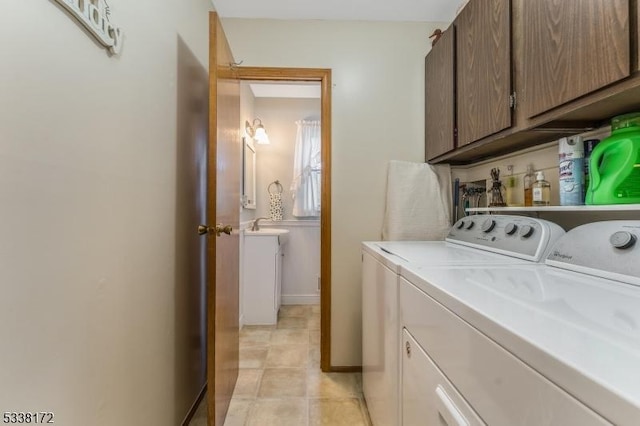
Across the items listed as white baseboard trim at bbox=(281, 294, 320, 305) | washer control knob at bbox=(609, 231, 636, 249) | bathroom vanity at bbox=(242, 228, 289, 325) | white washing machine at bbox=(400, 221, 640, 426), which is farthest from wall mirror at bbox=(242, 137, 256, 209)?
washer control knob at bbox=(609, 231, 636, 249)

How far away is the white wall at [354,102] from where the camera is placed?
2092mm

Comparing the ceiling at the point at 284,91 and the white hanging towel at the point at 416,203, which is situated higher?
the ceiling at the point at 284,91

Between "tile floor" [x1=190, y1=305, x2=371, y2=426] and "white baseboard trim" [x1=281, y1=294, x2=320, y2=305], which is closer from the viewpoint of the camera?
"tile floor" [x1=190, y1=305, x2=371, y2=426]

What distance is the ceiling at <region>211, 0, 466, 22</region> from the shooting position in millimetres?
1927

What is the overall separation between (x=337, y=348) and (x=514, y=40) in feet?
6.46

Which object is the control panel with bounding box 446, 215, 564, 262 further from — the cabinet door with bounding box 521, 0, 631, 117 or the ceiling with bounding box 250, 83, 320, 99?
the ceiling with bounding box 250, 83, 320, 99

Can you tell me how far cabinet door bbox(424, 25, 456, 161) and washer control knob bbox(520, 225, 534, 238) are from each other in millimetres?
686

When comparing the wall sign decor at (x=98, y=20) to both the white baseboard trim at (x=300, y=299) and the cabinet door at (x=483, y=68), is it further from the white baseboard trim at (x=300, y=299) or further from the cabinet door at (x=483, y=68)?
the white baseboard trim at (x=300, y=299)

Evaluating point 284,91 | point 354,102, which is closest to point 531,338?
point 354,102

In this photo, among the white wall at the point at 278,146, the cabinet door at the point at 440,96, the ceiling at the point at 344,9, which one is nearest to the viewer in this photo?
the cabinet door at the point at 440,96

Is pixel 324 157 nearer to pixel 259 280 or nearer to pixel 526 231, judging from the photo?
pixel 526 231

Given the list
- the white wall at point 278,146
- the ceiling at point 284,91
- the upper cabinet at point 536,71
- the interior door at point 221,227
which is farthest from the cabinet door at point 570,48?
the white wall at point 278,146

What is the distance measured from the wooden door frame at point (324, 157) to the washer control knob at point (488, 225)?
980 millimetres

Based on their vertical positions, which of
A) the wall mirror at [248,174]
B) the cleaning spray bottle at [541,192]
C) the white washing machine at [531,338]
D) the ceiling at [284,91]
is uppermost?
the ceiling at [284,91]
